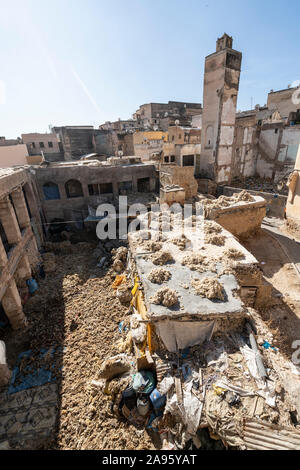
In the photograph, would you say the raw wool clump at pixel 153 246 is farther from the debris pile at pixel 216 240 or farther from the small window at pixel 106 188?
the small window at pixel 106 188

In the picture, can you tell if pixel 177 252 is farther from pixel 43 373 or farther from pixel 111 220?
pixel 111 220

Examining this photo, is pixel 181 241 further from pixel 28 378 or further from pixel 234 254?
pixel 28 378

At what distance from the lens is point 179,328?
5.67 metres

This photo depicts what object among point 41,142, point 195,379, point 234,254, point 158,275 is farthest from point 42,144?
point 195,379

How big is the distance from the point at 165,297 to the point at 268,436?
3.18 metres

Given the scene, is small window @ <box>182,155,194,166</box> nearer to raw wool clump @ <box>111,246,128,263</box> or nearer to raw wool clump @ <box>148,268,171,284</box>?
raw wool clump @ <box>111,246,128,263</box>

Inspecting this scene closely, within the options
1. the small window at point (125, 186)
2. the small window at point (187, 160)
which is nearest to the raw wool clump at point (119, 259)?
the small window at point (125, 186)

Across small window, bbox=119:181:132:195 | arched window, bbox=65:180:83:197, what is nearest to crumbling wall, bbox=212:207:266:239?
small window, bbox=119:181:132:195

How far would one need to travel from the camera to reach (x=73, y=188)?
18.1 metres

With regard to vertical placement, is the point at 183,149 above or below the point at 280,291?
above

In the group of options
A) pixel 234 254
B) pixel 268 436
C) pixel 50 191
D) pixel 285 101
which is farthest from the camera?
pixel 285 101

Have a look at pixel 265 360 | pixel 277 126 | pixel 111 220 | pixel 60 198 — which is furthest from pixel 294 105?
pixel 265 360

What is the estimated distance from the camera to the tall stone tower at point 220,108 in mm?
17938

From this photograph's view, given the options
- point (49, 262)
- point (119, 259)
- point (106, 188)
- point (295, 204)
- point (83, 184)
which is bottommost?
point (49, 262)
